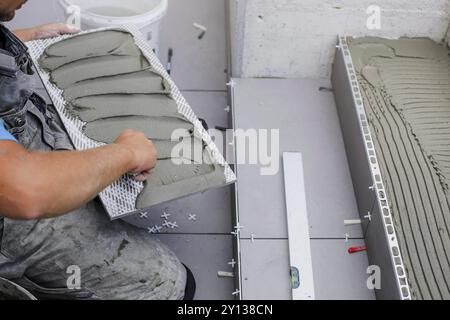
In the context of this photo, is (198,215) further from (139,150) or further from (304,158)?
(139,150)

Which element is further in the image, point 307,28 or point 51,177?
point 307,28

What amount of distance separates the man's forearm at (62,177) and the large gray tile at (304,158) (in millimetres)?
743

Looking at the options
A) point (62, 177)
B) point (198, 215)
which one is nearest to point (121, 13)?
point (198, 215)

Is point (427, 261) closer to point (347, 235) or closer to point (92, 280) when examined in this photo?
point (347, 235)

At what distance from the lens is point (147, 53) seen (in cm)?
216

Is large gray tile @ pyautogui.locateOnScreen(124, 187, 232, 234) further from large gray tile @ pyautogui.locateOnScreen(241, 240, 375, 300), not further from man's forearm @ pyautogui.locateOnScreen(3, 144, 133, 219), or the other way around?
man's forearm @ pyautogui.locateOnScreen(3, 144, 133, 219)

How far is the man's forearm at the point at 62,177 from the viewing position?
129 cm

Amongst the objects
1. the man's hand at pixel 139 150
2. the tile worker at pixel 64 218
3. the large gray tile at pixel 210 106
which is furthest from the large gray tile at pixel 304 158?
the man's hand at pixel 139 150

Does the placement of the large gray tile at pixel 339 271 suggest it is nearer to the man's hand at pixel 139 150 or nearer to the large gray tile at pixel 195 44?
the man's hand at pixel 139 150

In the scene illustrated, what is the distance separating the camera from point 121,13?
261cm

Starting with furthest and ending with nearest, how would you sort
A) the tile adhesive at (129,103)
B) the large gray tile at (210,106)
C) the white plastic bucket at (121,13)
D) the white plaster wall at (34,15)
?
the white plaster wall at (34,15)
the large gray tile at (210,106)
the white plastic bucket at (121,13)
the tile adhesive at (129,103)

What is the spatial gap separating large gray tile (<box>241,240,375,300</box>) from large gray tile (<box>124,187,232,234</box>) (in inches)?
9.2

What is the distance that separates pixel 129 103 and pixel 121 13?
843mm
